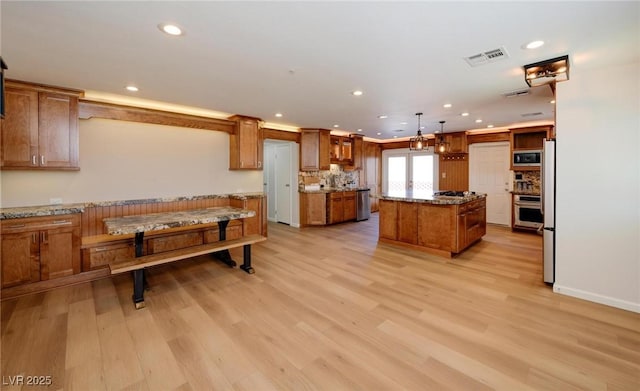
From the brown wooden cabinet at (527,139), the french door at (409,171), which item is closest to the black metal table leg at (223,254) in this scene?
the french door at (409,171)

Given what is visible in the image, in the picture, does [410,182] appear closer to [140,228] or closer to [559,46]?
[559,46]

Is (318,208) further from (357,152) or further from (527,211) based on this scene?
(527,211)

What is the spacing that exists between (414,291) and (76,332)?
325cm

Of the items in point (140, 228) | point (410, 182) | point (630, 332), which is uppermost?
point (410, 182)

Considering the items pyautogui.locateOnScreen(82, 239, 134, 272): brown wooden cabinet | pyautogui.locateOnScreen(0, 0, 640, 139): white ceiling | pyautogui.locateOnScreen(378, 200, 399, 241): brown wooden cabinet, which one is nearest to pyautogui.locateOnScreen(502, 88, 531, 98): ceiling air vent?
pyautogui.locateOnScreen(0, 0, 640, 139): white ceiling

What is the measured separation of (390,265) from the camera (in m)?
3.93

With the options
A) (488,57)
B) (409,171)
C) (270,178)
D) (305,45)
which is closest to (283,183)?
(270,178)

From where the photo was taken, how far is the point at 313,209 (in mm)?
6805

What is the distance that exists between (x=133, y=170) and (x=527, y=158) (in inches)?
310

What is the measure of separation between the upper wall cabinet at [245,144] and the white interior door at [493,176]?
5.62 metres

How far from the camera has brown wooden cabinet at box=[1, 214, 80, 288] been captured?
296cm

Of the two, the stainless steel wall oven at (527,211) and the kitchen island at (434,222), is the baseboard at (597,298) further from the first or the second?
the stainless steel wall oven at (527,211)

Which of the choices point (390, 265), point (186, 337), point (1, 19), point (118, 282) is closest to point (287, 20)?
point (1, 19)

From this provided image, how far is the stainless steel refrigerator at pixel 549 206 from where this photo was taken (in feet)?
10.2
